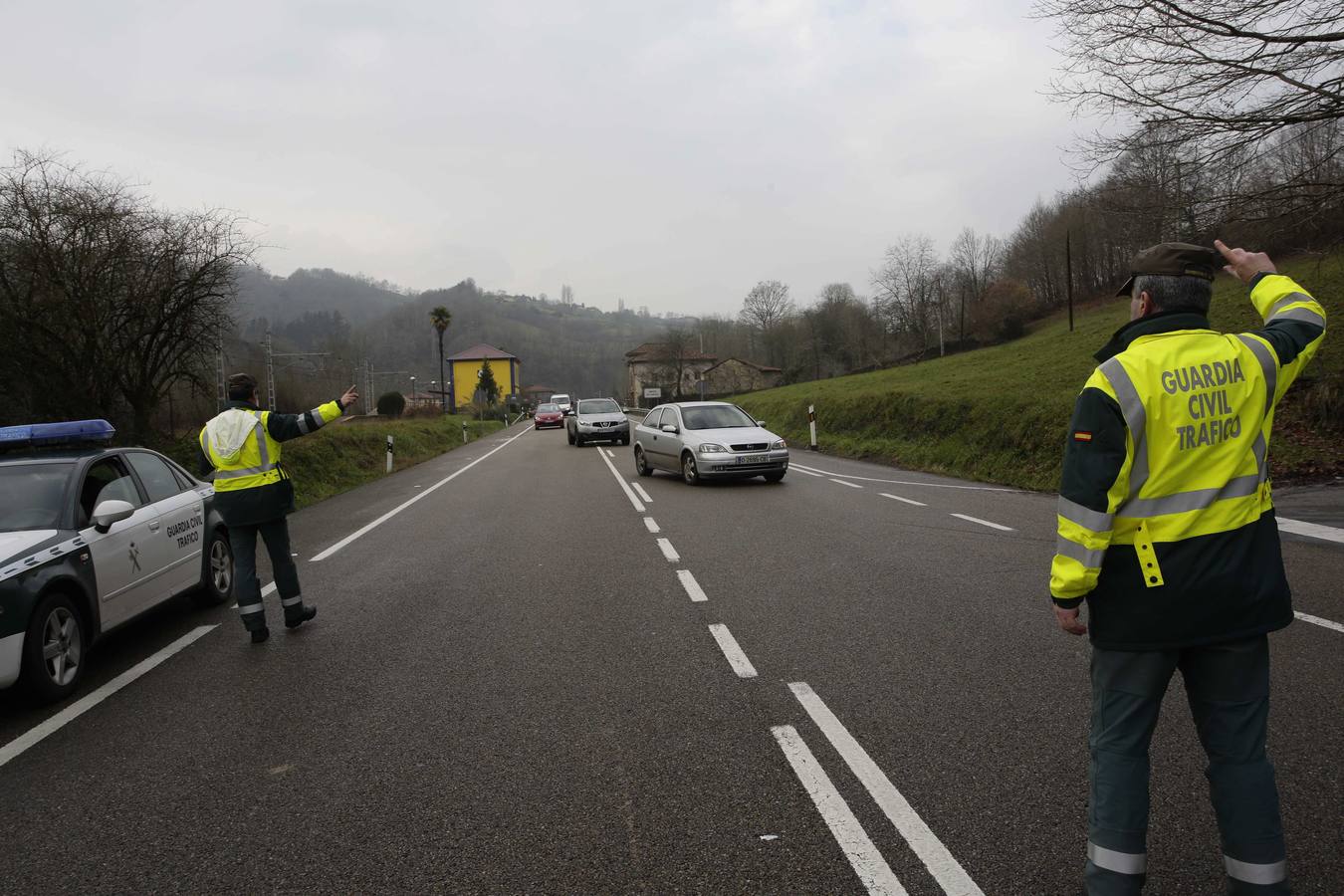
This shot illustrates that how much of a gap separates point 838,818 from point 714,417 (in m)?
13.3

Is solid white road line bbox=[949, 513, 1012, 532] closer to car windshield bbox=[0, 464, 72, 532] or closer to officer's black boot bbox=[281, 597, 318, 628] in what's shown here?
officer's black boot bbox=[281, 597, 318, 628]

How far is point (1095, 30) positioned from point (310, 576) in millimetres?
13377

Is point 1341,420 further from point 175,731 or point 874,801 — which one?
point 175,731

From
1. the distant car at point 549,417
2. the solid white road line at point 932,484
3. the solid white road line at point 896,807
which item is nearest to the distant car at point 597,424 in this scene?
the solid white road line at point 932,484

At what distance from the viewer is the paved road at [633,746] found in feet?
9.43

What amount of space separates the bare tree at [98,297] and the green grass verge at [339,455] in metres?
1.81

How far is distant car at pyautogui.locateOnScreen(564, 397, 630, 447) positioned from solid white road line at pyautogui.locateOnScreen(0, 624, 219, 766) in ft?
78.1

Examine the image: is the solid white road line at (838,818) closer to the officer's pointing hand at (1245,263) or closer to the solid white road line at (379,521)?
the officer's pointing hand at (1245,263)

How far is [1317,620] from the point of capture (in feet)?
18.3

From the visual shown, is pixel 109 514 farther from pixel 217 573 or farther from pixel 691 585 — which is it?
pixel 691 585

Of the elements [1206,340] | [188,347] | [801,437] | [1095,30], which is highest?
[1095,30]

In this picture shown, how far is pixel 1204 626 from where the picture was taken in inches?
92.4

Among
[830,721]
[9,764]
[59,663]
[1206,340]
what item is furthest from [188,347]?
[1206,340]

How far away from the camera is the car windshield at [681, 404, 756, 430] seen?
52.4 ft
